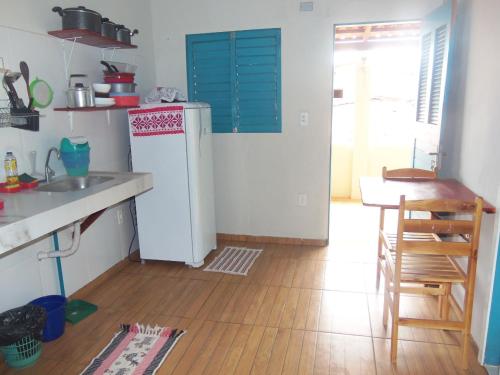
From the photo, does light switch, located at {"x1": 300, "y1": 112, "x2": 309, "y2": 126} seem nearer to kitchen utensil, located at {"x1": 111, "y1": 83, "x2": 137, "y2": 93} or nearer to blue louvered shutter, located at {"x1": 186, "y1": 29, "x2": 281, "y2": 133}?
blue louvered shutter, located at {"x1": 186, "y1": 29, "x2": 281, "y2": 133}

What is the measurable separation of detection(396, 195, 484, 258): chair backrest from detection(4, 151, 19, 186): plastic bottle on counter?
2.11m

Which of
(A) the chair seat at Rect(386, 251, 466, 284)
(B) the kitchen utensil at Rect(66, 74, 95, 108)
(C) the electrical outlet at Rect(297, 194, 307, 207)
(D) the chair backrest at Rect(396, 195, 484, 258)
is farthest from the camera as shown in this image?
(C) the electrical outlet at Rect(297, 194, 307, 207)

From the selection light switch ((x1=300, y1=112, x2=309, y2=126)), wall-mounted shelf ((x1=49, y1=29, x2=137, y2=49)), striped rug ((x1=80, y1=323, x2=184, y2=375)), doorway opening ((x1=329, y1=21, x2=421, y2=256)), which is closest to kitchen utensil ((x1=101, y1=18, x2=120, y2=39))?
wall-mounted shelf ((x1=49, y1=29, x2=137, y2=49))

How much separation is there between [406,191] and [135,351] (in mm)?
1913

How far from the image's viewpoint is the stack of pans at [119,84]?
2.82m

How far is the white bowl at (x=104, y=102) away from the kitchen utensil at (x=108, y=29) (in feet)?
1.48

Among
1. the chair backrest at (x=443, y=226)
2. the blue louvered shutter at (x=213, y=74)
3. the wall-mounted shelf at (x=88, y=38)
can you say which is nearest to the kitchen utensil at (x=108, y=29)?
the wall-mounted shelf at (x=88, y=38)

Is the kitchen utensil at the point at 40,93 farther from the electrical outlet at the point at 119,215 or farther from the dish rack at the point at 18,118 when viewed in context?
the electrical outlet at the point at 119,215

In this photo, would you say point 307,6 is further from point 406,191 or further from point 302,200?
point 406,191

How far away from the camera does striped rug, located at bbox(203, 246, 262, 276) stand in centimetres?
324

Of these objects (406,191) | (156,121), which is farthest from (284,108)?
(406,191)

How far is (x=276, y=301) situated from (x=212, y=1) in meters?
2.74

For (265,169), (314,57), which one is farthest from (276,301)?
(314,57)

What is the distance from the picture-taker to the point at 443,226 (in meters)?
1.90
